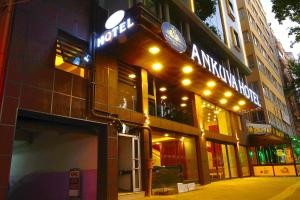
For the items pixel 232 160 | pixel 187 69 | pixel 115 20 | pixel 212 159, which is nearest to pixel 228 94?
→ pixel 212 159

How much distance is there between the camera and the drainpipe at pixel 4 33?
7.15 m

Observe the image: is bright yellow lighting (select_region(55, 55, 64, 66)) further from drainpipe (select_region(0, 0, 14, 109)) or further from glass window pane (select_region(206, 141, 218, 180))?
glass window pane (select_region(206, 141, 218, 180))

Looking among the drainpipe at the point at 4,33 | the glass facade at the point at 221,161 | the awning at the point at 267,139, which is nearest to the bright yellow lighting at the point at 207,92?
the glass facade at the point at 221,161

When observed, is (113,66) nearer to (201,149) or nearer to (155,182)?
(155,182)

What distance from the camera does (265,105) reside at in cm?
3409

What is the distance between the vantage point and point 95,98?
9.80 meters

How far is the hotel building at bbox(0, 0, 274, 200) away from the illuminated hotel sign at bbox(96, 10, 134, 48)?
5 cm

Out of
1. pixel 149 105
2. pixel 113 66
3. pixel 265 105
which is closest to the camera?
pixel 113 66

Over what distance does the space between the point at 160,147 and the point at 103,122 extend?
684 centimetres

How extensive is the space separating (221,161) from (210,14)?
12.9m

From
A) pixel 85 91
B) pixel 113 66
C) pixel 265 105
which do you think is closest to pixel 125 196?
pixel 85 91

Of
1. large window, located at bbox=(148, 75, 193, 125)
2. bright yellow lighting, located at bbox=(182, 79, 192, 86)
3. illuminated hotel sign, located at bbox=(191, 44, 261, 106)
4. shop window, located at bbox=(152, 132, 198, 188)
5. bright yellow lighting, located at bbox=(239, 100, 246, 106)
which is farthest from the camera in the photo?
bright yellow lighting, located at bbox=(239, 100, 246, 106)

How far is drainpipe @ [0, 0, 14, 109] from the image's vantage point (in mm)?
7146

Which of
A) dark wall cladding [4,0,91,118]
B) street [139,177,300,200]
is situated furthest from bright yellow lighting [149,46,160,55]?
street [139,177,300,200]
